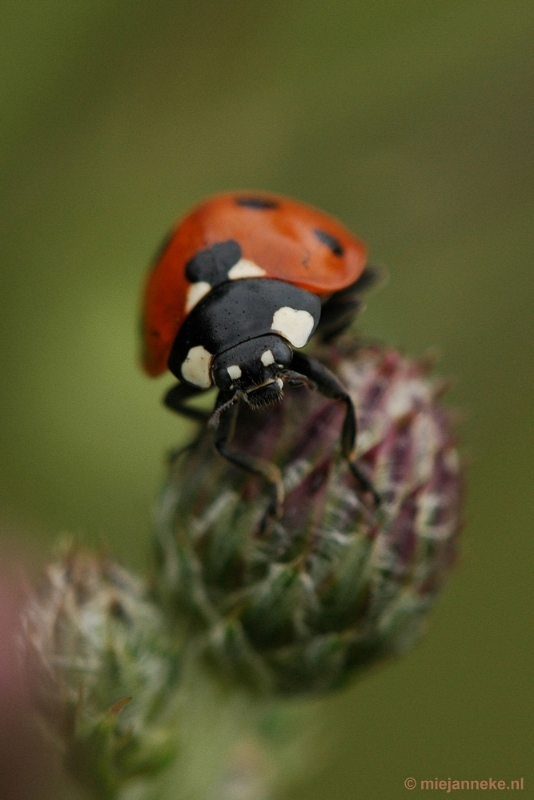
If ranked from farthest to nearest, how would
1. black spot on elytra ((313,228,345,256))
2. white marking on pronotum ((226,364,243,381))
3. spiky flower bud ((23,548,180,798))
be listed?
black spot on elytra ((313,228,345,256)) → spiky flower bud ((23,548,180,798)) → white marking on pronotum ((226,364,243,381))

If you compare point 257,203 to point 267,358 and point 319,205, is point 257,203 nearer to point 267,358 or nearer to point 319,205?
point 267,358

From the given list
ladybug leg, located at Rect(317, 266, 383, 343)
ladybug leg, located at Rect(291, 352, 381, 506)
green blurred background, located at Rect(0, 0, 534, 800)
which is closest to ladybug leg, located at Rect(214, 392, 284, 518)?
ladybug leg, located at Rect(291, 352, 381, 506)

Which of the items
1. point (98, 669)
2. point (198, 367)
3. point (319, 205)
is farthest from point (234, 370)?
point (319, 205)

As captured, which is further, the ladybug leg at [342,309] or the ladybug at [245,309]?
the ladybug leg at [342,309]

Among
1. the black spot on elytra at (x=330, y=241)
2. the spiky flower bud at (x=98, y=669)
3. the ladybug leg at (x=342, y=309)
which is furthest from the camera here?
the ladybug leg at (x=342, y=309)

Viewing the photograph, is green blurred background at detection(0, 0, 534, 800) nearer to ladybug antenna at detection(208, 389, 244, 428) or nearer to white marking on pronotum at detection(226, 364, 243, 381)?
ladybug antenna at detection(208, 389, 244, 428)

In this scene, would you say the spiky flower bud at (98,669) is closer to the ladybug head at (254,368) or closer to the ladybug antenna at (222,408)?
the ladybug antenna at (222,408)

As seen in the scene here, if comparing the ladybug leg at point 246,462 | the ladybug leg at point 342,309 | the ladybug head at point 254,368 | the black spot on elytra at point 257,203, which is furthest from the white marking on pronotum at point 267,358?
the black spot on elytra at point 257,203
